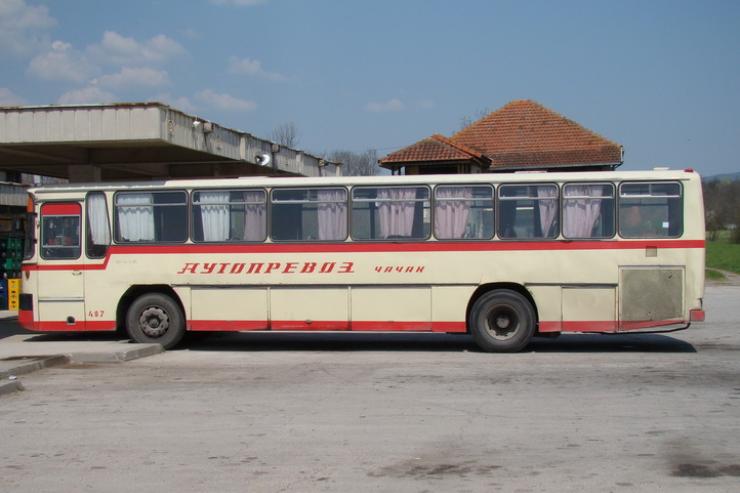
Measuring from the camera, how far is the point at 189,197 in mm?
13891

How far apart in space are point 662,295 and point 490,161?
1000 inches

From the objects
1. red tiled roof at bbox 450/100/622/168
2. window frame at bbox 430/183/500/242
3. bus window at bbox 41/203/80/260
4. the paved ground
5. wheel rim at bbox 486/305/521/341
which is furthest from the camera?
red tiled roof at bbox 450/100/622/168

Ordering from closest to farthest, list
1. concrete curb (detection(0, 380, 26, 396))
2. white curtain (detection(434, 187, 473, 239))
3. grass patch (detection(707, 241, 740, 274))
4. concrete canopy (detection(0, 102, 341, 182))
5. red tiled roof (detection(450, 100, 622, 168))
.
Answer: concrete curb (detection(0, 380, 26, 396)) → white curtain (detection(434, 187, 473, 239)) → concrete canopy (detection(0, 102, 341, 182)) → red tiled roof (detection(450, 100, 622, 168)) → grass patch (detection(707, 241, 740, 274))

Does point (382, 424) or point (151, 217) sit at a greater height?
point (151, 217)

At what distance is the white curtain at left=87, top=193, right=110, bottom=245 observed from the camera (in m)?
14.0

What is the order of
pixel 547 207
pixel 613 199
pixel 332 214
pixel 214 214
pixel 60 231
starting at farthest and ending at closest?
pixel 60 231 < pixel 214 214 < pixel 332 214 < pixel 547 207 < pixel 613 199

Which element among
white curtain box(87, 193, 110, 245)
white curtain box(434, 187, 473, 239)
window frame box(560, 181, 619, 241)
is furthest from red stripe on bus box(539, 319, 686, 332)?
white curtain box(87, 193, 110, 245)

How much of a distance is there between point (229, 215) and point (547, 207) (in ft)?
18.1

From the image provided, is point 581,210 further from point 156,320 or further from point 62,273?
point 62,273

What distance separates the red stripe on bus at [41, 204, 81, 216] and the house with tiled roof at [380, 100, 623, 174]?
67.4ft

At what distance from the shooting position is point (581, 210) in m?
13.0

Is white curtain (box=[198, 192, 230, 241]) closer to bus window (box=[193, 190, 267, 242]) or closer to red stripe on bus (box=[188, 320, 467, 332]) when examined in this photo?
bus window (box=[193, 190, 267, 242])

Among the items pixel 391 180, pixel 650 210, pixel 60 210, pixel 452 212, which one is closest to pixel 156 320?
pixel 60 210

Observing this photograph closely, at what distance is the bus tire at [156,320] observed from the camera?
13828 millimetres
